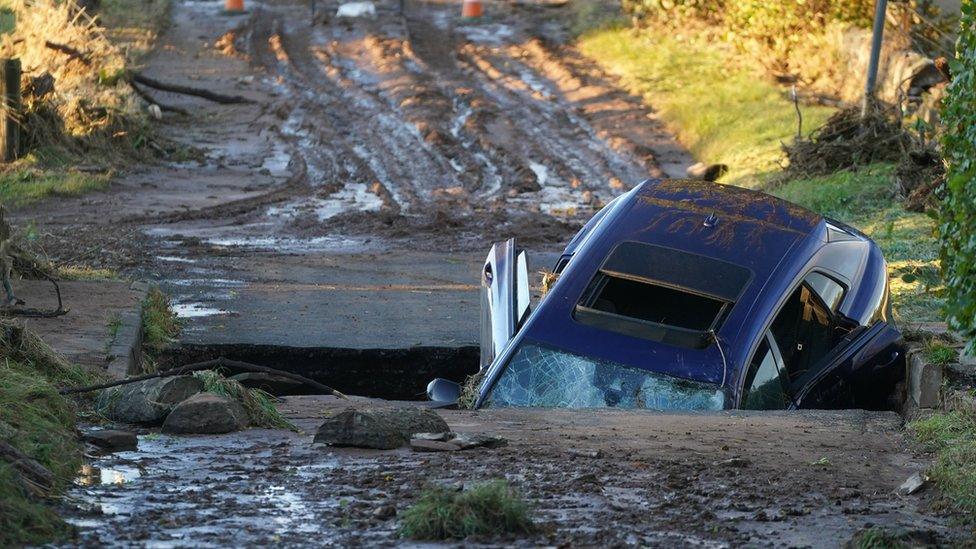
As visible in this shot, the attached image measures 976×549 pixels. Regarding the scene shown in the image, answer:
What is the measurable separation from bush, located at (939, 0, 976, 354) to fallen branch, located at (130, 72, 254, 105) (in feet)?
59.8

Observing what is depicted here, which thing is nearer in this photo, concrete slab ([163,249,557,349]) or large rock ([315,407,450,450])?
large rock ([315,407,450,450])

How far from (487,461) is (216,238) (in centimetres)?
928

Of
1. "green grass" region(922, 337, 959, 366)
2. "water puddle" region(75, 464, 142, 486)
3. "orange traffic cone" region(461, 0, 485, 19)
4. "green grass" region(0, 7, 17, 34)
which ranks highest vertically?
"water puddle" region(75, 464, 142, 486)

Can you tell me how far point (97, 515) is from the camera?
17.8ft

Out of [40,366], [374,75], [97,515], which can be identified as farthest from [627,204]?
[374,75]

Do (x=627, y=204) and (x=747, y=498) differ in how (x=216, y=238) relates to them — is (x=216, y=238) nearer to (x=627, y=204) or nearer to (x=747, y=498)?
Answer: (x=627, y=204)

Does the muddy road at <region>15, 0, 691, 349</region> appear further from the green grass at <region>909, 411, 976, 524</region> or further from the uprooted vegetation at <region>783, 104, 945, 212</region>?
the green grass at <region>909, 411, 976, 524</region>

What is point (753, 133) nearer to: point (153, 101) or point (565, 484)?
point (153, 101)

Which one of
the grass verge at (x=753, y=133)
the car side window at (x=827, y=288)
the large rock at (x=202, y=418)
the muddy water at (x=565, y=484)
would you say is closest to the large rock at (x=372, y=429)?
the muddy water at (x=565, y=484)

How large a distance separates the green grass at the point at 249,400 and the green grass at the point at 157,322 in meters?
3.18

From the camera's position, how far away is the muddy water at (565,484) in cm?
533

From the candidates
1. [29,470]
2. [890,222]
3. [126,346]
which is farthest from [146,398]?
[890,222]

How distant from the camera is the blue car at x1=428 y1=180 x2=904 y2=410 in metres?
7.76

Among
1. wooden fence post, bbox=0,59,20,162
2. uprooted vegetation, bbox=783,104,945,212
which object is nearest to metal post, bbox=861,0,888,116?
uprooted vegetation, bbox=783,104,945,212
